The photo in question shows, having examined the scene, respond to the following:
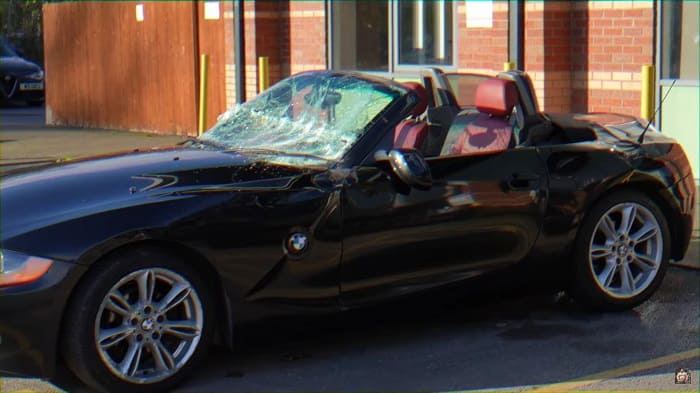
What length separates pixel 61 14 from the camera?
1980cm

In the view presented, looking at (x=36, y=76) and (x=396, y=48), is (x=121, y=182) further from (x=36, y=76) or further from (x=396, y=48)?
(x=36, y=76)

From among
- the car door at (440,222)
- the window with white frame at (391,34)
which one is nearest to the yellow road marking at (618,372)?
the car door at (440,222)

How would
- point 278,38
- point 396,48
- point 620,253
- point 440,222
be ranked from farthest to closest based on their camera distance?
point 278,38 → point 396,48 → point 620,253 → point 440,222

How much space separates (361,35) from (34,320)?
34.5ft

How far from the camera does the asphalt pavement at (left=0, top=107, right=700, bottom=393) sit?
18.0 feet

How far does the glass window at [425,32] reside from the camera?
44.9 ft

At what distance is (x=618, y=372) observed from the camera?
5672mm

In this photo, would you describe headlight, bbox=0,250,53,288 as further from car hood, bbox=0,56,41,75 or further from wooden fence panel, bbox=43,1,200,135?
car hood, bbox=0,56,41,75

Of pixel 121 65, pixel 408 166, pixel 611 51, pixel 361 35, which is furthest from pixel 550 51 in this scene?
pixel 121 65

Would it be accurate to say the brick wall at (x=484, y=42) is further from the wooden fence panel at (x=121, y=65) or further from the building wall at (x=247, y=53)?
the wooden fence panel at (x=121, y=65)

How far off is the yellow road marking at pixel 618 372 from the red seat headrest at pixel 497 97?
5.52 ft

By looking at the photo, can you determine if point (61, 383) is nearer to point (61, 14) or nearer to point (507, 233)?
point (507, 233)

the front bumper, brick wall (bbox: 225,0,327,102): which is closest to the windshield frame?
the front bumper

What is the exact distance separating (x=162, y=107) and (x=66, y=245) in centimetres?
1314
